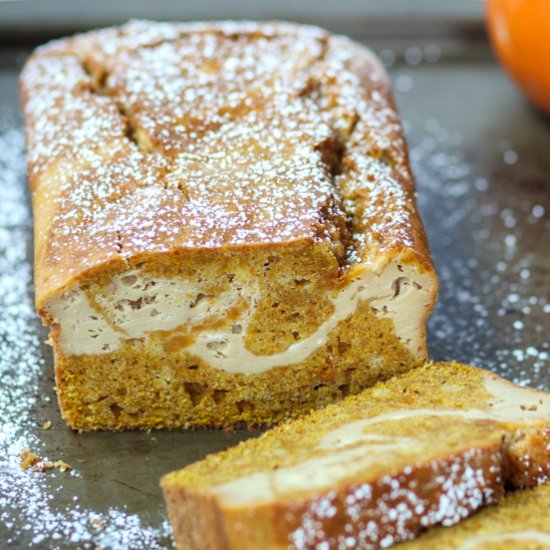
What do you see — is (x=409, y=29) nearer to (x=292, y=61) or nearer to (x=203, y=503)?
(x=292, y=61)

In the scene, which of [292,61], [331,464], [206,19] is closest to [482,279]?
[292,61]

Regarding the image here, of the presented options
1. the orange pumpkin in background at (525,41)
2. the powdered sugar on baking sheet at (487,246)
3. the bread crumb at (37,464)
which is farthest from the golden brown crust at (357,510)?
the orange pumpkin in background at (525,41)

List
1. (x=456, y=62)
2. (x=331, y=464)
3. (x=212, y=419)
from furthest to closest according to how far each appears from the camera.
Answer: (x=456, y=62) → (x=212, y=419) → (x=331, y=464)

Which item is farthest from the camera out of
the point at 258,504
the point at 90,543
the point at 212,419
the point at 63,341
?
the point at 212,419

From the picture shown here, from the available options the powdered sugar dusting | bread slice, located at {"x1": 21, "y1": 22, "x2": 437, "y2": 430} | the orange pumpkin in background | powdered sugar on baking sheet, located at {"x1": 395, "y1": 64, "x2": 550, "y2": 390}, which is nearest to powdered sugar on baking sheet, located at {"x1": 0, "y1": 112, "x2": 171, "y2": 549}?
bread slice, located at {"x1": 21, "y1": 22, "x2": 437, "y2": 430}

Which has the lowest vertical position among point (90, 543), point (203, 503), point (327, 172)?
point (90, 543)

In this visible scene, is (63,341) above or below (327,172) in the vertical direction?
below

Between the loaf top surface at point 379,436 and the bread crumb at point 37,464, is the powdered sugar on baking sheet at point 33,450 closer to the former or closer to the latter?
the bread crumb at point 37,464

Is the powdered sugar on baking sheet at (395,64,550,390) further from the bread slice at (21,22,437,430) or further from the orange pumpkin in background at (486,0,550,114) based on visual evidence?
the bread slice at (21,22,437,430)
